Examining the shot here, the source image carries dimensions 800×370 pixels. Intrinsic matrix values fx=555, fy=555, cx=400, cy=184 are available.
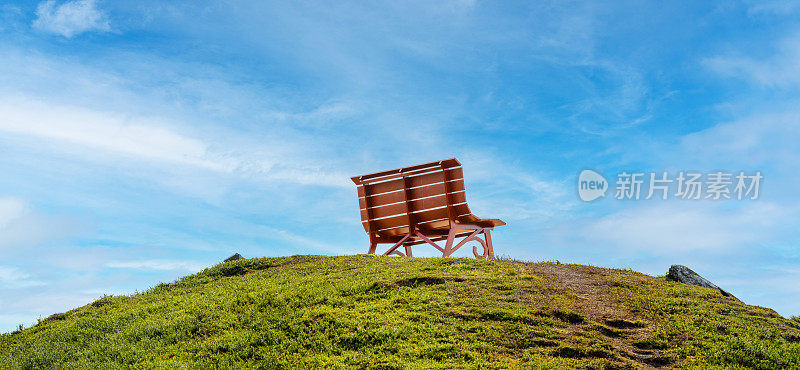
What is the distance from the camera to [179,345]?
9844 millimetres

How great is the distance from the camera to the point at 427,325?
930cm

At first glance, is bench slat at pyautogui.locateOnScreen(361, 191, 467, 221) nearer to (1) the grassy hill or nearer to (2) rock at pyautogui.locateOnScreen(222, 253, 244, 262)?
(1) the grassy hill

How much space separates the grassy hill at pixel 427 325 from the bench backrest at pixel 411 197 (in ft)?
8.76

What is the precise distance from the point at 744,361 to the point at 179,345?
947 centimetres

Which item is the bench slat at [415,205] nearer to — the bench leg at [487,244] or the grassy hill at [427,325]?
the bench leg at [487,244]

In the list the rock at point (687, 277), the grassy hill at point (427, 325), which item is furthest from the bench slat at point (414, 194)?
the rock at point (687, 277)

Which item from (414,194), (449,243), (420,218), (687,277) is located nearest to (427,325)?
(449,243)

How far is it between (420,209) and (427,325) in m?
7.03

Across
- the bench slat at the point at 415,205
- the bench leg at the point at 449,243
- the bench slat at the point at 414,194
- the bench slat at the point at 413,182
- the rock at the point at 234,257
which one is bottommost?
the bench leg at the point at 449,243

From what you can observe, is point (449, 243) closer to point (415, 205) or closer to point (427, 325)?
point (415, 205)

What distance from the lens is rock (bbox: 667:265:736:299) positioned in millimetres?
13305

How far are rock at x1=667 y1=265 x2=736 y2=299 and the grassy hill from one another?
664 millimetres

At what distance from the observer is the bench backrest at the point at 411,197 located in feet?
51.8

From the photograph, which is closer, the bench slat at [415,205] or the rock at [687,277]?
the rock at [687,277]
